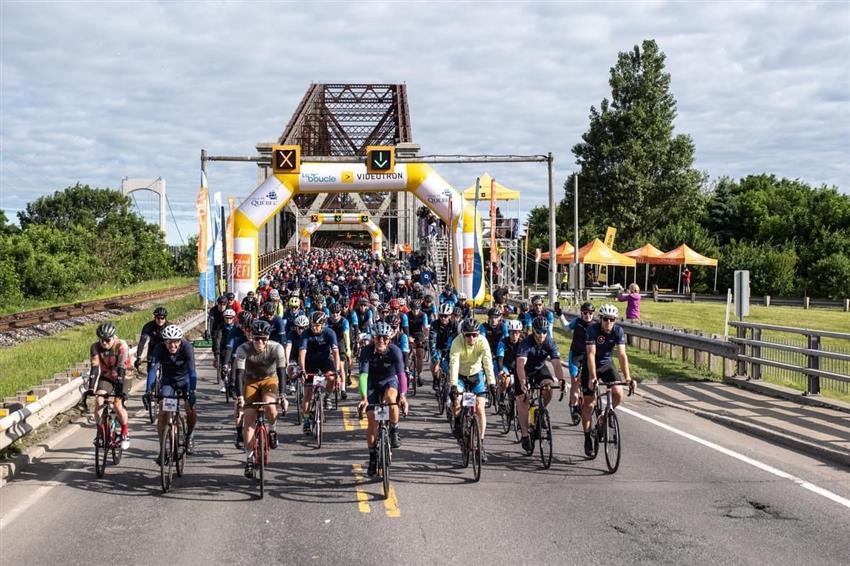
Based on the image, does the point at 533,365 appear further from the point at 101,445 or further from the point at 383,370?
the point at 101,445

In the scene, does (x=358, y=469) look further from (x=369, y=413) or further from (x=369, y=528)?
(x=369, y=528)

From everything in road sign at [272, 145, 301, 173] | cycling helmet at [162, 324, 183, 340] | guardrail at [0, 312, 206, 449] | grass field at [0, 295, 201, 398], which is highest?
road sign at [272, 145, 301, 173]

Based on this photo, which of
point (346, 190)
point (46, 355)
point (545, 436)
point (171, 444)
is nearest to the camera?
point (171, 444)

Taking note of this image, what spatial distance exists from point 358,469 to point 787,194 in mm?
68434

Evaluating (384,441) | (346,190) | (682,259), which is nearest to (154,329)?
(384,441)

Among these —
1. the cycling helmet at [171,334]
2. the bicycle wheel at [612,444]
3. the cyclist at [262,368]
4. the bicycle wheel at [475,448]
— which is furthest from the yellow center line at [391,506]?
the cycling helmet at [171,334]

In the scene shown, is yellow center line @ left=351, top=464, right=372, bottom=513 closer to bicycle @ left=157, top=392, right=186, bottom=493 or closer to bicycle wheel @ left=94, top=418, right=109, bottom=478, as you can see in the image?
bicycle @ left=157, top=392, right=186, bottom=493

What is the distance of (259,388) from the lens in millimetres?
9023

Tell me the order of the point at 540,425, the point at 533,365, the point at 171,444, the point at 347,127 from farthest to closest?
the point at 347,127, the point at 533,365, the point at 540,425, the point at 171,444

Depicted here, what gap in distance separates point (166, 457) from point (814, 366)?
10648 millimetres

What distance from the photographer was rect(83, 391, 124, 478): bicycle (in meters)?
9.09

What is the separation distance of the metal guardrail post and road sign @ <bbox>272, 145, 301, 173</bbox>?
57.5ft

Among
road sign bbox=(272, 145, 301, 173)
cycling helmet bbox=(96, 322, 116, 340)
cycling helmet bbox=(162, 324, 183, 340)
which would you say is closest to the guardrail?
cycling helmet bbox=(96, 322, 116, 340)

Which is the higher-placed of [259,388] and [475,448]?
[259,388]
